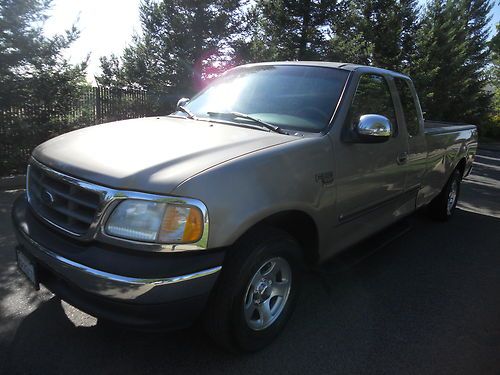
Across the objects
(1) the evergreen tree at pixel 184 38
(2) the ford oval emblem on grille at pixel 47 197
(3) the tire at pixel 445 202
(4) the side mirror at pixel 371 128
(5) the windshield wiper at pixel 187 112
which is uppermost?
Result: (1) the evergreen tree at pixel 184 38

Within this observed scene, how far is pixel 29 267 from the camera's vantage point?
2.54 metres

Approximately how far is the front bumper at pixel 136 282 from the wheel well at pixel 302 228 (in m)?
0.63

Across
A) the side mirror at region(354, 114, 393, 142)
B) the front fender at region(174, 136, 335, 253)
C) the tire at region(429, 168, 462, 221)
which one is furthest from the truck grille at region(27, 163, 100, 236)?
the tire at region(429, 168, 462, 221)

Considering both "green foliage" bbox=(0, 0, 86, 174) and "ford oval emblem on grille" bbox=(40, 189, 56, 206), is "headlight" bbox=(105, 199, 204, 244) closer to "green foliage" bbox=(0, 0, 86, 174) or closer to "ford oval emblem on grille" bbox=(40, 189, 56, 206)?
"ford oval emblem on grille" bbox=(40, 189, 56, 206)

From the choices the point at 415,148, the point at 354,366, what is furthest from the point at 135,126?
the point at 415,148

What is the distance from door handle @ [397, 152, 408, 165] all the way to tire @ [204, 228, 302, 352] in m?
1.64

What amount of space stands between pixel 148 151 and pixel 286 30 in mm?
15702

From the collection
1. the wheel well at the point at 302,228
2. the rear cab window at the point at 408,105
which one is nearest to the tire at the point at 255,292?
the wheel well at the point at 302,228

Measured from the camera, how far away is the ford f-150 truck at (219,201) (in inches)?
84.1

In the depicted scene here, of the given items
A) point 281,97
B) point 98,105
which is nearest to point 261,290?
point 281,97

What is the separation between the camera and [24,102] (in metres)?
8.15

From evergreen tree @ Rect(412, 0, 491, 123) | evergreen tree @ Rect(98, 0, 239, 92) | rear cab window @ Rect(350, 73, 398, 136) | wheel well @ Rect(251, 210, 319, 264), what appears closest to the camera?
wheel well @ Rect(251, 210, 319, 264)

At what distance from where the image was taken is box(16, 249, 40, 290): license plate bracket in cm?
248

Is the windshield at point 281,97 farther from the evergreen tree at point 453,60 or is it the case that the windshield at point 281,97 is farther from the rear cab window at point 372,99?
the evergreen tree at point 453,60
